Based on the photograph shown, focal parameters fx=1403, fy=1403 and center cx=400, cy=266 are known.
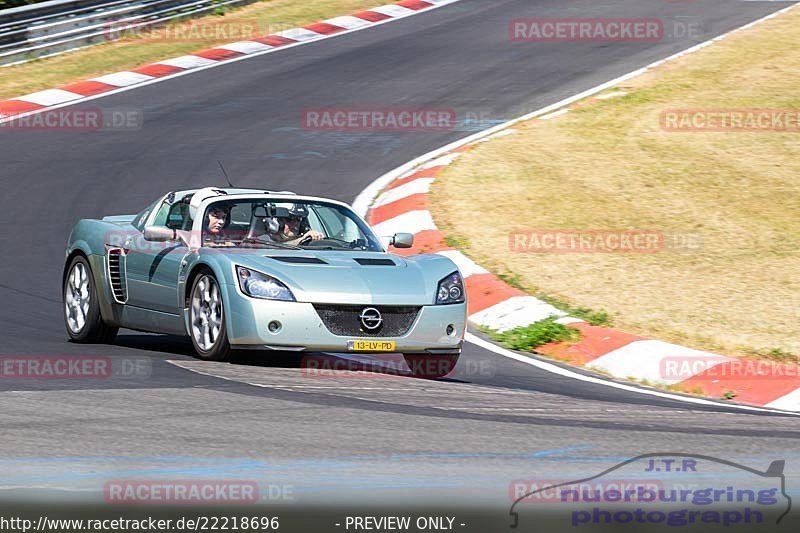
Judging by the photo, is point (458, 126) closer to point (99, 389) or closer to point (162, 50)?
point (162, 50)

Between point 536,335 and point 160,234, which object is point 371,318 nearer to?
point 160,234

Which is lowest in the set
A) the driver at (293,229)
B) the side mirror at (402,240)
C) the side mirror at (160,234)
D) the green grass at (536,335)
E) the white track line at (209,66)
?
the green grass at (536,335)

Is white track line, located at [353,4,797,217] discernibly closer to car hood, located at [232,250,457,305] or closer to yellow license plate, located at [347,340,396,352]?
car hood, located at [232,250,457,305]

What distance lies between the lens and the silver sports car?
29.4ft

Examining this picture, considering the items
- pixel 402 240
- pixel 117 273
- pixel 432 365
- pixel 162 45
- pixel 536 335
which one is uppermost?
pixel 402 240

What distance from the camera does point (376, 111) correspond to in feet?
63.5

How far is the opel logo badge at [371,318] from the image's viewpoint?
9055mm

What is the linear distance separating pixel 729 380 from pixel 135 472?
5425 mm

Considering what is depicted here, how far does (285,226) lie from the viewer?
402 inches

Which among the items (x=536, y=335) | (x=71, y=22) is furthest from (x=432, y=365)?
(x=71, y=22)

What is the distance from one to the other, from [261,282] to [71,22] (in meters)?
14.7

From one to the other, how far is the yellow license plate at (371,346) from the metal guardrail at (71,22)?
45.7 ft

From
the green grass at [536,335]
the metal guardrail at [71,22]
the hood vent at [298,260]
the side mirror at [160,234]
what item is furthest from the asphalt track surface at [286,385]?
the metal guardrail at [71,22]

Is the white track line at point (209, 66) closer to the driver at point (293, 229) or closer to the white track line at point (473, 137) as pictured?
the white track line at point (473, 137)
